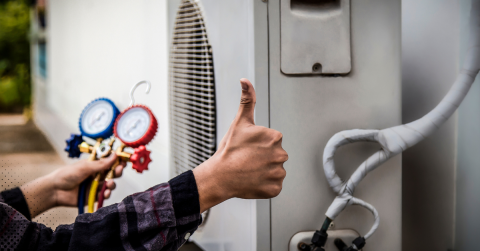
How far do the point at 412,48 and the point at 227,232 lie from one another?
662mm

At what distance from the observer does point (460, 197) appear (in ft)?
2.78

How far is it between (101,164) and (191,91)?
0.30m

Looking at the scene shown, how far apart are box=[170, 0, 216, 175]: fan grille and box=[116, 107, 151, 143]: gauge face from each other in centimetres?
13

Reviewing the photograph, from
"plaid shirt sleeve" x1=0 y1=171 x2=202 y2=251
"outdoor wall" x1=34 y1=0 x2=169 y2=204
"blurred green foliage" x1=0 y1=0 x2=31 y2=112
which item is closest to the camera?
"plaid shirt sleeve" x1=0 y1=171 x2=202 y2=251

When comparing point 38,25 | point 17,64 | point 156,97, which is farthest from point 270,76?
point 17,64

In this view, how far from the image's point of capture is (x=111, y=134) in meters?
0.90

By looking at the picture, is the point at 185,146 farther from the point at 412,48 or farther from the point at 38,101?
the point at 38,101

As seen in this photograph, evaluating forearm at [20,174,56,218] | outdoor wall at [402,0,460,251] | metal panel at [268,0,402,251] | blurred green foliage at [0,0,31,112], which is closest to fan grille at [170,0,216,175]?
metal panel at [268,0,402,251]

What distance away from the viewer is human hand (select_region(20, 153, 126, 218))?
35.2 inches

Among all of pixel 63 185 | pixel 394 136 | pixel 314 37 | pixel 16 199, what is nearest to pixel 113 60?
pixel 63 185

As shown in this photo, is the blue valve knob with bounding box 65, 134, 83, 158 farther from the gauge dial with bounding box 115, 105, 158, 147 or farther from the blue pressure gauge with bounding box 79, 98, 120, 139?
the gauge dial with bounding box 115, 105, 158, 147

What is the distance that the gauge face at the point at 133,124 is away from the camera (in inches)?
32.4

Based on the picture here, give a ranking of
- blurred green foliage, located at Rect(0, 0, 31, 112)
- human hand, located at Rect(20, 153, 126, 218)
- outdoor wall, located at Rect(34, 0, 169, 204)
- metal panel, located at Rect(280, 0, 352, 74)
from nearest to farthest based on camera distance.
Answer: metal panel, located at Rect(280, 0, 352, 74) → human hand, located at Rect(20, 153, 126, 218) → outdoor wall, located at Rect(34, 0, 169, 204) → blurred green foliage, located at Rect(0, 0, 31, 112)

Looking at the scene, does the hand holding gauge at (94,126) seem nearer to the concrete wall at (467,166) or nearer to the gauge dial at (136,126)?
the gauge dial at (136,126)
